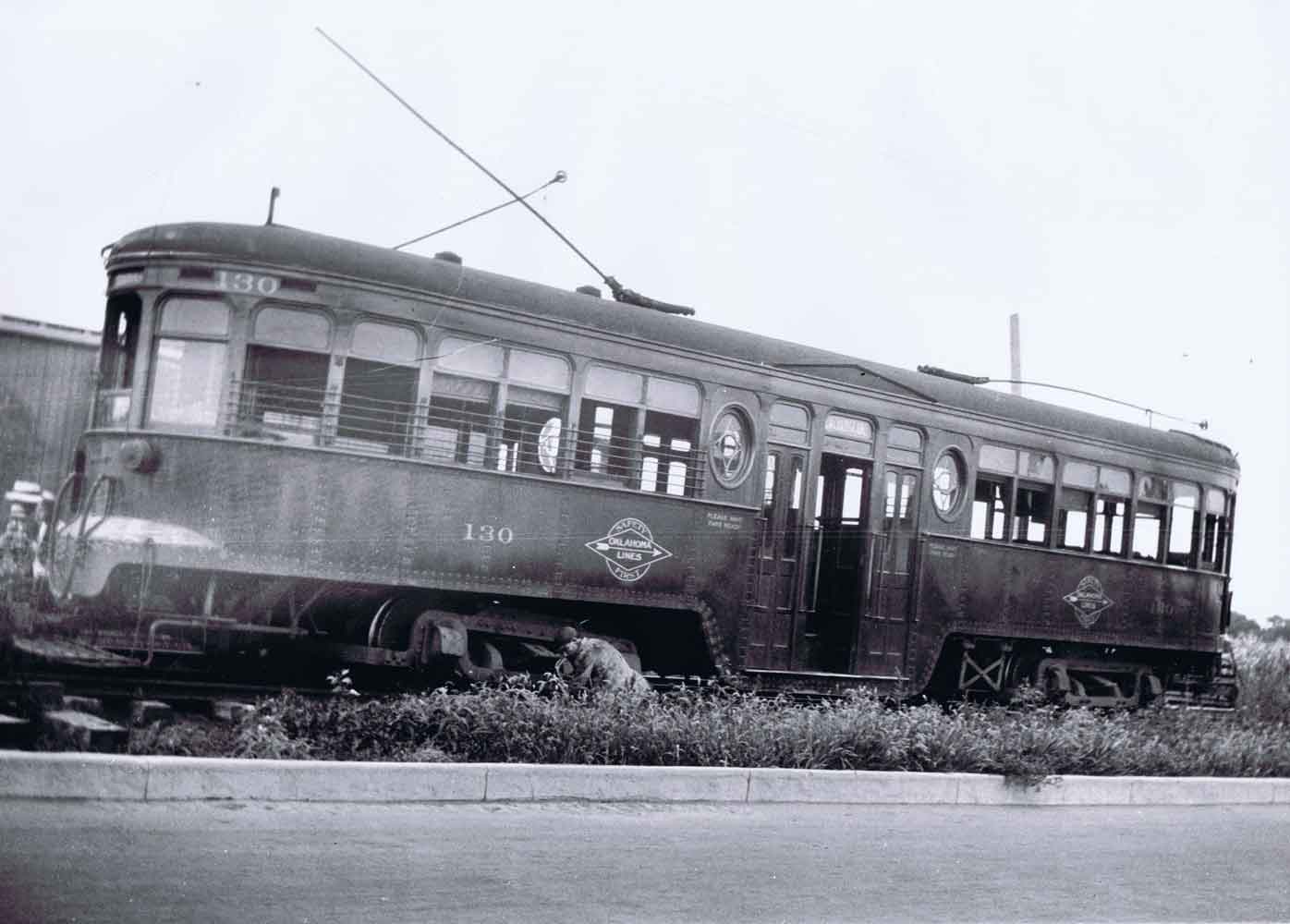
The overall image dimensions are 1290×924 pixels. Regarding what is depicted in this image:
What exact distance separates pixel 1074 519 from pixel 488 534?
7350 millimetres

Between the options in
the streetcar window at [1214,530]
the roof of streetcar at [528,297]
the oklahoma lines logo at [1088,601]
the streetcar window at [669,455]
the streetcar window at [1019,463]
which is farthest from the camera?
the streetcar window at [1214,530]

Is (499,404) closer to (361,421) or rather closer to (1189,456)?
(361,421)

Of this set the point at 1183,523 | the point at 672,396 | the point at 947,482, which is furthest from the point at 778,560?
the point at 1183,523

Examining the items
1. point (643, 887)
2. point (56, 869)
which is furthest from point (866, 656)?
point (56, 869)

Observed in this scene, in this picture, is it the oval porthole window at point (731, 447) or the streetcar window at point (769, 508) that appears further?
the streetcar window at point (769, 508)

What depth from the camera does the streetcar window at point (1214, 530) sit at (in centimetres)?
1758

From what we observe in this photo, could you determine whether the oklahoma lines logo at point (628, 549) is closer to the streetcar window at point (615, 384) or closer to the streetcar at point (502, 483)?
the streetcar at point (502, 483)

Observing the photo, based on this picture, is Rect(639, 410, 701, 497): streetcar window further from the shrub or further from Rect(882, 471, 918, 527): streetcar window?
Rect(882, 471, 918, 527): streetcar window

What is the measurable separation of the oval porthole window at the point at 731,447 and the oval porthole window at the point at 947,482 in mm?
2518

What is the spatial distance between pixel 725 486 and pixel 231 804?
6.17 m

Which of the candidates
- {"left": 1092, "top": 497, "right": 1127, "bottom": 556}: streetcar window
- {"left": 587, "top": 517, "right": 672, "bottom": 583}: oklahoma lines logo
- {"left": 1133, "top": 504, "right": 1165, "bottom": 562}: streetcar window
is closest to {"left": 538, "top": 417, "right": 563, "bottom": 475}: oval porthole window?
{"left": 587, "top": 517, "right": 672, "bottom": 583}: oklahoma lines logo

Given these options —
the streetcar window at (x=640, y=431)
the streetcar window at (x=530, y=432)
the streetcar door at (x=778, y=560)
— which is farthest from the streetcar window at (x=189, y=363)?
the streetcar door at (x=778, y=560)

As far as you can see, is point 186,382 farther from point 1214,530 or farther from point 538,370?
point 1214,530

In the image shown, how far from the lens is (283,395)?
10.6 meters
